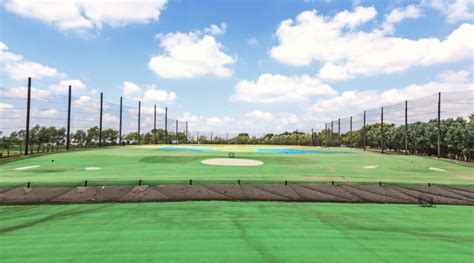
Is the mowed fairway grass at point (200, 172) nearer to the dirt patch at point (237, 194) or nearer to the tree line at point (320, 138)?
the dirt patch at point (237, 194)

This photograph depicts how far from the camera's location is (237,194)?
34.2ft

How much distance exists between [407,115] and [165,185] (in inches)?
1508

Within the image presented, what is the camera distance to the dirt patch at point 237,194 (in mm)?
9773

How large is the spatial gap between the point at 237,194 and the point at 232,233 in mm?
3987

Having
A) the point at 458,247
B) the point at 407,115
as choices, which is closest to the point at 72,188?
the point at 458,247

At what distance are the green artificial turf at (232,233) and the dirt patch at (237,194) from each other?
0.70 meters

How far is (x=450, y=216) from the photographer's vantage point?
27.8 feet

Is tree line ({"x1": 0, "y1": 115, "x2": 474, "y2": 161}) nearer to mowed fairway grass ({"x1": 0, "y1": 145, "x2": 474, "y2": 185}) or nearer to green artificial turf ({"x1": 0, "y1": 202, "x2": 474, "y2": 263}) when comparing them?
mowed fairway grass ({"x1": 0, "y1": 145, "x2": 474, "y2": 185})

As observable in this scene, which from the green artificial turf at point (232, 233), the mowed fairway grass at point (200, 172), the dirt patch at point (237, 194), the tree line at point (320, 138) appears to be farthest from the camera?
the tree line at point (320, 138)

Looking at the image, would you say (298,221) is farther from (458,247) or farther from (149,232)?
(149,232)

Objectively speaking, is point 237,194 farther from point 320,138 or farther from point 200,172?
point 320,138

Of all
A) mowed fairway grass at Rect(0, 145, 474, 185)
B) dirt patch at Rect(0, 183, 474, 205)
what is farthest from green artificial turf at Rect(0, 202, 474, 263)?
mowed fairway grass at Rect(0, 145, 474, 185)

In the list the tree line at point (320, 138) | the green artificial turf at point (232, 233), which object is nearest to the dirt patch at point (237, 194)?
the green artificial turf at point (232, 233)

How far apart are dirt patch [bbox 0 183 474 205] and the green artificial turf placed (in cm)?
70
